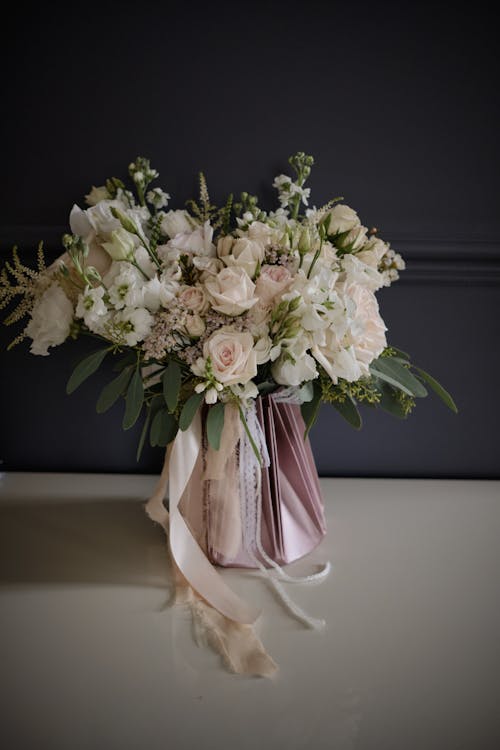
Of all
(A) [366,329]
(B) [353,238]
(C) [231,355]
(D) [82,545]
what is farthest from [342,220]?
(D) [82,545]

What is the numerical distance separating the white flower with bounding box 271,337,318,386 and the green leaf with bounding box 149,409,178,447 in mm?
183

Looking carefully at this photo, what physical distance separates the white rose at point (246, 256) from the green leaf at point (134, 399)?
203 mm

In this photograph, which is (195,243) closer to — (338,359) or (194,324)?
(194,324)

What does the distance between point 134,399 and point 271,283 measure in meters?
0.24

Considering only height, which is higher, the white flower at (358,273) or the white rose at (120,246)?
the white flower at (358,273)

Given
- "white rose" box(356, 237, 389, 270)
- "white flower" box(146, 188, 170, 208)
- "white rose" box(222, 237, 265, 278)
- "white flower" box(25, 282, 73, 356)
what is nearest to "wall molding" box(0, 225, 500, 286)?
"white flower" box(146, 188, 170, 208)

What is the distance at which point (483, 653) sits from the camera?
0.79 meters

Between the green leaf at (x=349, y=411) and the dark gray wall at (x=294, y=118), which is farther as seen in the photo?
the dark gray wall at (x=294, y=118)

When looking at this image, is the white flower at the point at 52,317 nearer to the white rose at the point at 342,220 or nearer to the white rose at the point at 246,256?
the white rose at the point at 246,256

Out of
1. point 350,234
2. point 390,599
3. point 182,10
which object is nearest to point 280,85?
point 182,10

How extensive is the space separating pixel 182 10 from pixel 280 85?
250 mm

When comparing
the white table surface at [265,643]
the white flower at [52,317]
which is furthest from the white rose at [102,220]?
the white table surface at [265,643]

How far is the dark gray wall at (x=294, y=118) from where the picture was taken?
51.7 inches

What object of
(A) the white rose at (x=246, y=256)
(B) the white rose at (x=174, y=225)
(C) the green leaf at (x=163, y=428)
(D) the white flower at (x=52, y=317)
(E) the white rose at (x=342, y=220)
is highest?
(E) the white rose at (x=342, y=220)
